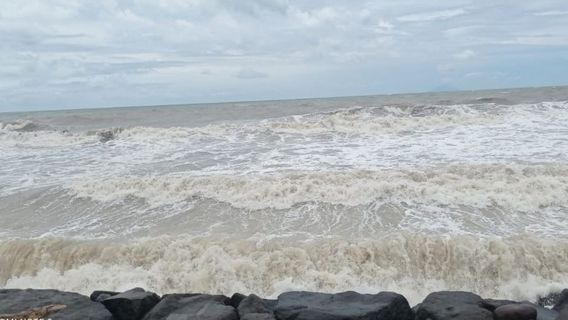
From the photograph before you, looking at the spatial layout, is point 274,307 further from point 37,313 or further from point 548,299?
point 548,299

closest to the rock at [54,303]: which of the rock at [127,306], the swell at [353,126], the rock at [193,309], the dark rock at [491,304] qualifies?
the rock at [127,306]

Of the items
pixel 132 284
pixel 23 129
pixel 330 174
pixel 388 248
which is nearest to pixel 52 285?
pixel 132 284

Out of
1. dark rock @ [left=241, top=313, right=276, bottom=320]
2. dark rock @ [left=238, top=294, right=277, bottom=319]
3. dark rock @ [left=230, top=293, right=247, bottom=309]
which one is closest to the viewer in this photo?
dark rock @ [left=241, top=313, right=276, bottom=320]

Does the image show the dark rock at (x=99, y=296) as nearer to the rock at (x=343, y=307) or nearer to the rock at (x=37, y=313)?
the rock at (x=37, y=313)

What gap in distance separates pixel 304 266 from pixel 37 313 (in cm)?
341

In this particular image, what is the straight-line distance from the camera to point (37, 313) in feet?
15.9

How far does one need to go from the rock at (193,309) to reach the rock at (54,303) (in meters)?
0.49

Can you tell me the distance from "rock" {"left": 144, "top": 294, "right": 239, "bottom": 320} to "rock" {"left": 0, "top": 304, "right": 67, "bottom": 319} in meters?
0.89

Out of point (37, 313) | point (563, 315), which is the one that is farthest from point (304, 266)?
point (37, 313)

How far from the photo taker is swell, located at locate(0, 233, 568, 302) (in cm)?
664

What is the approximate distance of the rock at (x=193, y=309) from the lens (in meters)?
4.74

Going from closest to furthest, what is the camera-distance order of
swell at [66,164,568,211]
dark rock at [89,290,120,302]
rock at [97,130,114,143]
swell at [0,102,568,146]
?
dark rock at [89,290,120,302] < swell at [66,164,568,211] < swell at [0,102,568,146] < rock at [97,130,114,143]

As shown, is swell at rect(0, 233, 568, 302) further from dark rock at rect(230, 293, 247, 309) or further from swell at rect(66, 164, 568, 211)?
swell at rect(66, 164, 568, 211)

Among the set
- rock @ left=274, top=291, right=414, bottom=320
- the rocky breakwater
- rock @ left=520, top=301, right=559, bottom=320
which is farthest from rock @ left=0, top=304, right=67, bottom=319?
rock @ left=520, top=301, right=559, bottom=320
